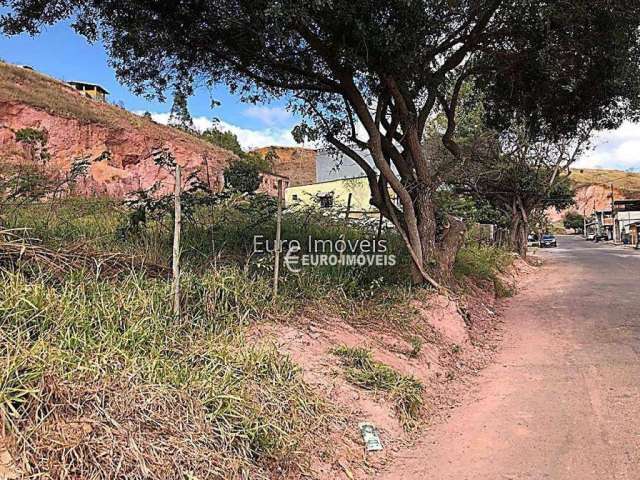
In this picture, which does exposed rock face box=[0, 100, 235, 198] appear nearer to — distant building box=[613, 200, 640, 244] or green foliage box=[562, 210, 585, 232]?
distant building box=[613, 200, 640, 244]

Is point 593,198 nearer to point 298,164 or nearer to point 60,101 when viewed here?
point 298,164

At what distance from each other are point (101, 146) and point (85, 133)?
1084mm

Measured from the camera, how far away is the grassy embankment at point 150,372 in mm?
3178

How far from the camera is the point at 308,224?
34.2 feet

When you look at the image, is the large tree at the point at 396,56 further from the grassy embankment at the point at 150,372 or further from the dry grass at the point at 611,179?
the dry grass at the point at 611,179

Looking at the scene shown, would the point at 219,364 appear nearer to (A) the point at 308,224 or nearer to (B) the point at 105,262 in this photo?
(B) the point at 105,262

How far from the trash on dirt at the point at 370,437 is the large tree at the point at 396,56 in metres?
3.90

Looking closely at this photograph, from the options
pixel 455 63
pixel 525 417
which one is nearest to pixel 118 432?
pixel 525 417

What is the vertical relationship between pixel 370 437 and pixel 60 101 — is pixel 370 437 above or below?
below

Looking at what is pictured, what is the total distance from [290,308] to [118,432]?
9.99 ft

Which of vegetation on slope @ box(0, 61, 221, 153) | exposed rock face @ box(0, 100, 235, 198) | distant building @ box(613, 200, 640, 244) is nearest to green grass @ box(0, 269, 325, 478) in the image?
exposed rock face @ box(0, 100, 235, 198)

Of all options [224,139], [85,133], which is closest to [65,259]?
[85,133]

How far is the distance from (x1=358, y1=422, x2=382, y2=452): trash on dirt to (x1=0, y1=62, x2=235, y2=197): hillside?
73.5ft

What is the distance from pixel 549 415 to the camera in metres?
5.12
